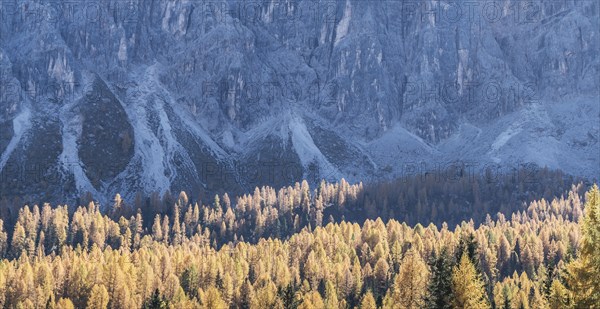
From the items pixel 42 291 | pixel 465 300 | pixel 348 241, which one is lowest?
pixel 348 241

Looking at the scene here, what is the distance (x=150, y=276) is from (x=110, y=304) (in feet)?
34.1

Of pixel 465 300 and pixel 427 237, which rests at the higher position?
pixel 465 300

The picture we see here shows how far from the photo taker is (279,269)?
152 meters

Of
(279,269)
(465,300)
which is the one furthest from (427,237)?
(465,300)

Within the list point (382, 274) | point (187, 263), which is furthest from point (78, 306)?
point (382, 274)

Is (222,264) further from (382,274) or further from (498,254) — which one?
(498,254)

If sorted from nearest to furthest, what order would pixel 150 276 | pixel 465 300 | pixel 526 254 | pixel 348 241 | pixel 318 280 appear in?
pixel 465 300, pixel 150 276, pixel 318 280, pixel 526 254, pixel 348 241

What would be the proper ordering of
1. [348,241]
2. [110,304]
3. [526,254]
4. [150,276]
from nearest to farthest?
[110,304] < [150,276] < [526,254] < [348,241]

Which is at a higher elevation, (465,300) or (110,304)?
(465,300)

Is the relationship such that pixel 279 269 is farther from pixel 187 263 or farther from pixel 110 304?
pixel 110 304

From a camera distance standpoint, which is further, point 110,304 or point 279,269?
point 279,269

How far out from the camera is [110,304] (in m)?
131

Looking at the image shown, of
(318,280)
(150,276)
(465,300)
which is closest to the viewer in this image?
(465,300)

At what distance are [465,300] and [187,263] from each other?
360ft
